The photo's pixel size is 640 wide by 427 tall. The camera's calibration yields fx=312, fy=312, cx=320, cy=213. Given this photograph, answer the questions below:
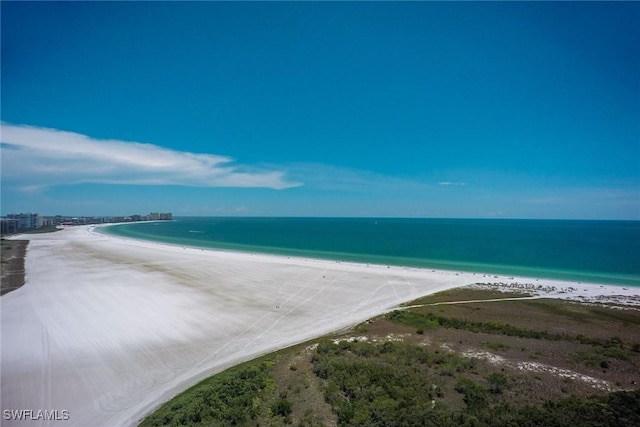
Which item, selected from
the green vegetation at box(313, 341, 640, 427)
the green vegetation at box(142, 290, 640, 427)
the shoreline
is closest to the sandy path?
the green vegetation at box(142, 290, 640, 427)

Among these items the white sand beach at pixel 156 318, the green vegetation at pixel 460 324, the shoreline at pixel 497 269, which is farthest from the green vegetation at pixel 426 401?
the shoreline at pixel 497 269

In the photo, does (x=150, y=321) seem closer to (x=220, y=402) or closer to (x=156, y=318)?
(x=156, y=318)

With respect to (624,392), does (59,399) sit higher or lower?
lower

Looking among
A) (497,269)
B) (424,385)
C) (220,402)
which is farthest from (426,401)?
(497,269)

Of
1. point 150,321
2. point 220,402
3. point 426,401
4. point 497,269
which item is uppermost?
point 497,269

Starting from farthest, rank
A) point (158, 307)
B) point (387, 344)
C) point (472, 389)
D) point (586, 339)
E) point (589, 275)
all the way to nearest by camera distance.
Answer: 1. point (589, 275)
2. point (158, 307)
3. point (586, 339)
4. point (387, 344)
5. point (472, 389)

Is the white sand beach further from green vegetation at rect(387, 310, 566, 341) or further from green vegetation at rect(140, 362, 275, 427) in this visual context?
green vegetation at rect(387, 310, 566, 341)

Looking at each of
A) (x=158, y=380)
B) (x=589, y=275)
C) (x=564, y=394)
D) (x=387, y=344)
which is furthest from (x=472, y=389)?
(x=589, y=275)

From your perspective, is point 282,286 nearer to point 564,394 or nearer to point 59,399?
point 59,399
